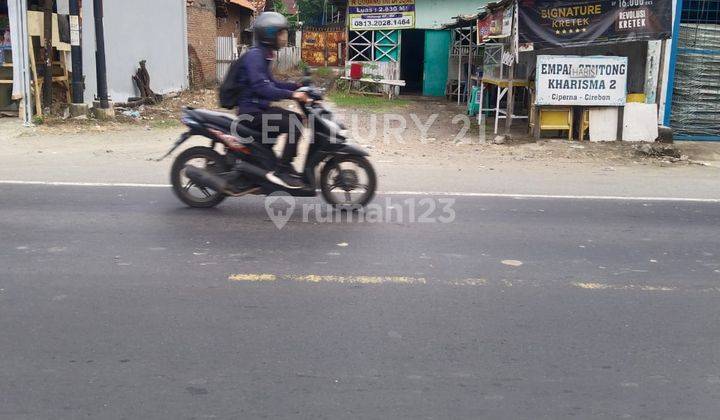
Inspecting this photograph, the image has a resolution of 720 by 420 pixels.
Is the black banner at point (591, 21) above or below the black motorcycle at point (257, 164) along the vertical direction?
above

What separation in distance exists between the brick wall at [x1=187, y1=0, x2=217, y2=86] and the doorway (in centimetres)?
703

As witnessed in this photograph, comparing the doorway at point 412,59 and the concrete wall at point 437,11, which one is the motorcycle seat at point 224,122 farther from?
the doorway at point 412,59

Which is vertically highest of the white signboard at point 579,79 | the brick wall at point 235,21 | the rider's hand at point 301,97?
the brick wall at point 235,21

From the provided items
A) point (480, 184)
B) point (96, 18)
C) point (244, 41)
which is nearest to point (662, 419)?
point (480, 184)

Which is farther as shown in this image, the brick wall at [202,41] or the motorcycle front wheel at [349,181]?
the brick wall at [202,41]

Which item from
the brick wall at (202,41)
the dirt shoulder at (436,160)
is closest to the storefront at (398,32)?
the brick wall at (202,41)

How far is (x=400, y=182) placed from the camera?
9375 millimetres

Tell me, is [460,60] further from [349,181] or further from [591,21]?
[349,181]

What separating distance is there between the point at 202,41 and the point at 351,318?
69.4 feet

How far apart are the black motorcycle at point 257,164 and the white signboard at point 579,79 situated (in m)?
6.84

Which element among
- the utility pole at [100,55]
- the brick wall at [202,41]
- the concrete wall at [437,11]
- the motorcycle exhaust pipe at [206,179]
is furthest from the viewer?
the concrete wall at [437,11]

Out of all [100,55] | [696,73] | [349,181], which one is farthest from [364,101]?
[349,181]

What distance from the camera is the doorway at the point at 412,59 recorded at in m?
26.6

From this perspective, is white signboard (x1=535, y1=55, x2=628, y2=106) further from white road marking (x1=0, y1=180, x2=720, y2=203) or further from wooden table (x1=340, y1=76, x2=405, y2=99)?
wooden table (x1=340, y1=76, x2=405, y2=99)
